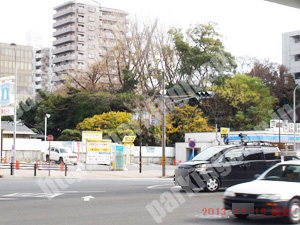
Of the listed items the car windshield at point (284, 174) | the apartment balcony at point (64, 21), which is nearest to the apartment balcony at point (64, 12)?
the apartment balcony at point (64, 21)

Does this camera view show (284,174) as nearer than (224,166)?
Yes

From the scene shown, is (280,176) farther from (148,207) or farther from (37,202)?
(37,202)

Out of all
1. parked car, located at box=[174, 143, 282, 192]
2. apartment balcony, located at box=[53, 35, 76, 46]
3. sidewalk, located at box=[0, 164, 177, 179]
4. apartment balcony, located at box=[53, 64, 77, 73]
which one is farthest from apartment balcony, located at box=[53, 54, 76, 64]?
parked car, located at box=[174, 143, 282, 192]

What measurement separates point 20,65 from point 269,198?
10569 centimetres

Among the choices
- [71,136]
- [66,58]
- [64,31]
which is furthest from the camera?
[64,31]

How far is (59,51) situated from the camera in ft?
401

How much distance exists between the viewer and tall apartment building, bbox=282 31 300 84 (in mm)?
87812

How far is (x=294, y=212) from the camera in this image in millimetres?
9609

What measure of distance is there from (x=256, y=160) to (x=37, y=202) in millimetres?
8420

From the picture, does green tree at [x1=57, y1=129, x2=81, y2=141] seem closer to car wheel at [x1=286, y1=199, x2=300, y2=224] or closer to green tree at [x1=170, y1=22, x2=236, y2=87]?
green tree at [x1=170, y1=22, x2=236, y2=87]

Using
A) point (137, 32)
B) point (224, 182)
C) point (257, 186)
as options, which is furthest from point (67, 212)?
point (137, 32)

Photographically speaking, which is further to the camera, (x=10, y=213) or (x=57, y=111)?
(x=57, y=111)

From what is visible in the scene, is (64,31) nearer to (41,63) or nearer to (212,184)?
(41,63)

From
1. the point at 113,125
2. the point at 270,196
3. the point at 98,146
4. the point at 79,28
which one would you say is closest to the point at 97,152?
the point at 98,146
